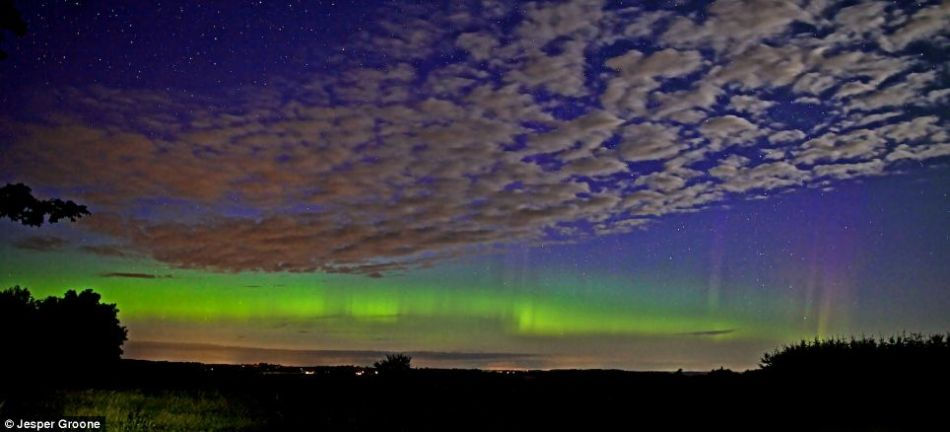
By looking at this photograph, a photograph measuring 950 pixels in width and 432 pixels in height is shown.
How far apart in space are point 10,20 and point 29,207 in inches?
223

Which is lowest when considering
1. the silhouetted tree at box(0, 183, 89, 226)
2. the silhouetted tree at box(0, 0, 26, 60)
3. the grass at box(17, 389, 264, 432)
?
the grass at box(17, 389, 264, 432)

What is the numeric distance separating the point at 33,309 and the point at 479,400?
137 feet

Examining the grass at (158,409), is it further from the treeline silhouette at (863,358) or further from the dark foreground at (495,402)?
the treeline silhouette at (863,358)

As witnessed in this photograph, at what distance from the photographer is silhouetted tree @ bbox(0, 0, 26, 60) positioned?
21828mm

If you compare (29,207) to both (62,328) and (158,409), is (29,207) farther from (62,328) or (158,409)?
(62,328)

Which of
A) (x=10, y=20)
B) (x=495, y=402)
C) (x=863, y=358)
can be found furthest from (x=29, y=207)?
(x=863, y=358)

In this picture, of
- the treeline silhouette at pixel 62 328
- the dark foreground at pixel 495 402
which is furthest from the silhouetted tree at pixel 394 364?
the treeline silhouette at pixel 62 328

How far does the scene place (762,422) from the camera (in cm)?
1634

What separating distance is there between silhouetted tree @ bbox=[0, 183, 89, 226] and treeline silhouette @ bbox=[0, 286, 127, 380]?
66.5ft

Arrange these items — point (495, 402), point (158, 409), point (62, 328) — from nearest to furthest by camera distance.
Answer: point (158, 409), point (495, 402), point (62, 328)

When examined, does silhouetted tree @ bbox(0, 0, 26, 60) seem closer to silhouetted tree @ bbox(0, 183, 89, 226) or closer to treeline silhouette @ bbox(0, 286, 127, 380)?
silhouetted tree @ bbox(0, 183, 89, 226)

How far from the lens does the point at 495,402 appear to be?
20641 mm

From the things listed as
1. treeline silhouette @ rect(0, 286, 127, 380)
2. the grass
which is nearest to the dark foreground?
the grass

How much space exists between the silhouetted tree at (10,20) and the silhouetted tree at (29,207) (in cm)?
429
